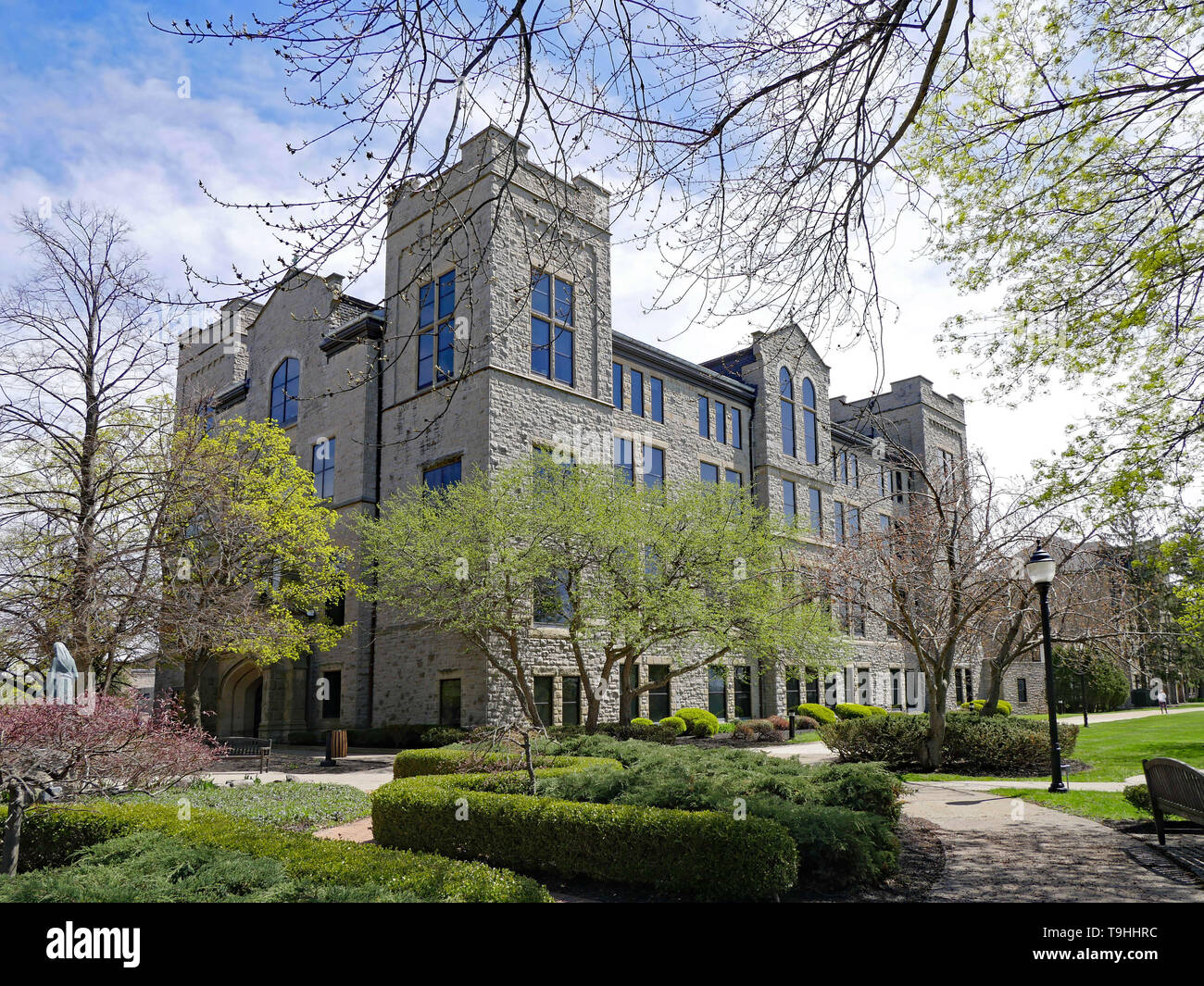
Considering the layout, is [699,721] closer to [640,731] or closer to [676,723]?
[676,723]

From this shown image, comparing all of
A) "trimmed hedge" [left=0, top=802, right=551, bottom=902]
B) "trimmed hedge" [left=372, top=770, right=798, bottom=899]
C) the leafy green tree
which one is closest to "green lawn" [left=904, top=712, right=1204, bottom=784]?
"trimmed hedge" [left=372, top=770, right=798, bottom=899]

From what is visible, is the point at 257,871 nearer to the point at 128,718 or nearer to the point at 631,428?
the point at 128,718

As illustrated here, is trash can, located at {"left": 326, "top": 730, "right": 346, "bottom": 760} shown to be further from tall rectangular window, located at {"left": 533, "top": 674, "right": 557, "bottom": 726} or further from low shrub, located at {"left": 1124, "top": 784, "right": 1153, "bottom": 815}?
low shrub, located at {"left": 1124, "top": 784, "right": 1153, "bottom": 815}

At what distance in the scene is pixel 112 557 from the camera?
11.3 meters

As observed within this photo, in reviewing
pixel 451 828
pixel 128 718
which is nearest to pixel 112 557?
pixel 128 718

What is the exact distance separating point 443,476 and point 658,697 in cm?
1031

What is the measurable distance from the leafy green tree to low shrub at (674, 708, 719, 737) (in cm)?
1134

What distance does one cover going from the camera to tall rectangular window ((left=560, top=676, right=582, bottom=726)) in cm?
2453

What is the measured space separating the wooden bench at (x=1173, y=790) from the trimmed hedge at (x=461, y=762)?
6.00 meters

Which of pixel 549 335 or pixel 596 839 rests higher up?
pixel 549 335

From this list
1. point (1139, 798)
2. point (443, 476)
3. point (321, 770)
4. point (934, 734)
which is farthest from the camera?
point (443, 476)

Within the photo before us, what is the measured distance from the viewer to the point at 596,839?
789cm

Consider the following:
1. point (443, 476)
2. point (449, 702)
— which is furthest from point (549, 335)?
point (449, 702)

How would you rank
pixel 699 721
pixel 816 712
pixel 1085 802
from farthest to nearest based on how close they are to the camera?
1. pixel 816 712
2. pixel 699 721
3. pixel 1085 802
